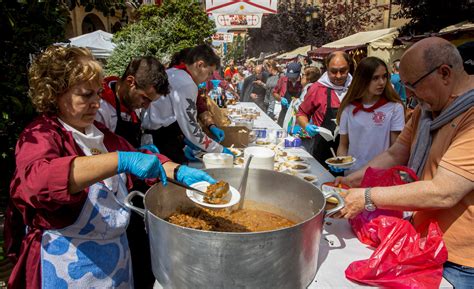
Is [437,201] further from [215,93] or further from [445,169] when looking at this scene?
[215,93]

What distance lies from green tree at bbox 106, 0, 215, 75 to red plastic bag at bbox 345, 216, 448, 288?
25.6 feet

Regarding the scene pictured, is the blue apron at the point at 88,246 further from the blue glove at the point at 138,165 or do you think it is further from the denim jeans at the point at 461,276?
the denim jeans at the point at 461,276

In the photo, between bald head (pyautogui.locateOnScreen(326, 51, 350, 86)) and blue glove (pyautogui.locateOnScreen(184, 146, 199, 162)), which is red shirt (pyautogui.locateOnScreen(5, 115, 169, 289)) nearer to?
blue glove (pyautogui.locateOnScreen(184, 146, 199, 162))

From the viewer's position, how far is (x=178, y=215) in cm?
155

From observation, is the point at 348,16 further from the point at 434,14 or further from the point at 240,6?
the point at 240,6

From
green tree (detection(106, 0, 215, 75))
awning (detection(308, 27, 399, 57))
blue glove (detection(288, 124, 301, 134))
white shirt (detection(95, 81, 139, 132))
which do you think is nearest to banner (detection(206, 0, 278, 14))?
blue glove (detection(288, 124, 301, 134))

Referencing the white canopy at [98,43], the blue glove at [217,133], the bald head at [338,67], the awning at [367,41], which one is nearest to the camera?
the blue glove at [217,133]

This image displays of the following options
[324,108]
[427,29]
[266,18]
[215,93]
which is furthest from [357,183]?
[266,18]

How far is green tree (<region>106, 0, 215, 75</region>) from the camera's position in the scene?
884 cm

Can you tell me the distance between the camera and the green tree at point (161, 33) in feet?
29.0

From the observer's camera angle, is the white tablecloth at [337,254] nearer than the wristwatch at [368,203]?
Yes

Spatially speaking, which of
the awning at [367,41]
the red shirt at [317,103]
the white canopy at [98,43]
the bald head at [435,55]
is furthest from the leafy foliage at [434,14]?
the bald head at [435,55]

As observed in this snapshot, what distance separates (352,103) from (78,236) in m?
2.40

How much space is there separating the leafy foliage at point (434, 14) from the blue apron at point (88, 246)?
42.9ft
